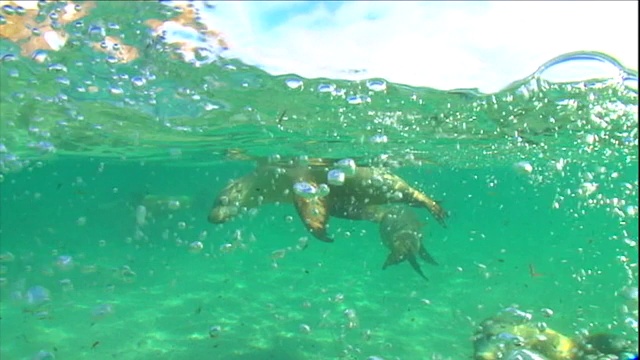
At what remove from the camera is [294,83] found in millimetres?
11000

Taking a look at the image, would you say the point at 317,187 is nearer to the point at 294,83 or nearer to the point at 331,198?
the point at 331,198

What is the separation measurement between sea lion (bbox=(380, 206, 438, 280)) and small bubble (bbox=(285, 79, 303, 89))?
3344 millimetres

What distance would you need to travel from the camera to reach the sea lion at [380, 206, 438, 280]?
1088cm

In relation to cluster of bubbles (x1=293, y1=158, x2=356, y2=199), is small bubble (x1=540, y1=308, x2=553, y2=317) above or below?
below

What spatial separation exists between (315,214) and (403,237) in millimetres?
1898

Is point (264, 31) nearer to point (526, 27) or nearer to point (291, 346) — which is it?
point (526, 27)

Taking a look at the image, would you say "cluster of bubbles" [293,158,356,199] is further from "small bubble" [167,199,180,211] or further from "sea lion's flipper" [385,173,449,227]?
"small bubble" [167,199,180,211]

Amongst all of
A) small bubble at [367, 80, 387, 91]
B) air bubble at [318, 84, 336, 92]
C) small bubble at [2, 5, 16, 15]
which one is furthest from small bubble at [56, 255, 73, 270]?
small bubble at [367, 80, 387, 91]

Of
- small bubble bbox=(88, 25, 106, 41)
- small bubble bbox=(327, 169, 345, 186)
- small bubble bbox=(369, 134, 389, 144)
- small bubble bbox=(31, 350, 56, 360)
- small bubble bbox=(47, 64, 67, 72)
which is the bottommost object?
small bubble bbox=(31, 350, 56, 360)

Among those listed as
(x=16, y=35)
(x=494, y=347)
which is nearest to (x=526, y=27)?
(x=494, y=347)

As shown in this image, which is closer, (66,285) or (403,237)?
(403,237)

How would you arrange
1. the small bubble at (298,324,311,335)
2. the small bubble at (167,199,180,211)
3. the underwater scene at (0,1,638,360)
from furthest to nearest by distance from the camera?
the small bubble at (167,199,180,211) < the small bubble at (298,324,311,335) < the underwater scene at (0,1,638,360)

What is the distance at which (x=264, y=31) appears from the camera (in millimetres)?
8461

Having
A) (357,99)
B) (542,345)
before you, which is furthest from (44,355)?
(542,345)
